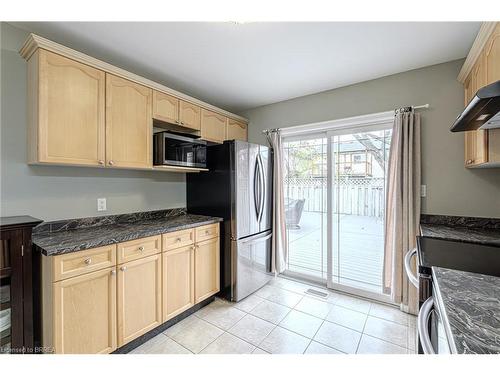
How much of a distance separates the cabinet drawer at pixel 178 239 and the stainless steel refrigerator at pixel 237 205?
1.54 ft

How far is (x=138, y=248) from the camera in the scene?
5.86ft

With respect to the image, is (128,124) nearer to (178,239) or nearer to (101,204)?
(101,204)

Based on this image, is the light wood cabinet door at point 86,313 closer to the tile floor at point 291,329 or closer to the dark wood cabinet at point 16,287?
the dark wood cabinet at point 16,287

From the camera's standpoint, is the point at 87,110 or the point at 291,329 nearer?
the point at 87,110

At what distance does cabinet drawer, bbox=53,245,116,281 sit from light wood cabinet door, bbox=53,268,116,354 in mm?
35

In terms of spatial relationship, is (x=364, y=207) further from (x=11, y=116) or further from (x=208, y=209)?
(x=11, y=116)

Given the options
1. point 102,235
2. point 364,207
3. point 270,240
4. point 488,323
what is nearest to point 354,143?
point 364,207

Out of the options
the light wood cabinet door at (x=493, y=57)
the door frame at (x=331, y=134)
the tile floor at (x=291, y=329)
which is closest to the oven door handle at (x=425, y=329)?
the tile floor at (x=291, y=329)

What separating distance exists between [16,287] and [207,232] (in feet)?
4.71

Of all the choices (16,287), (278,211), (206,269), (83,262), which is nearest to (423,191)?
(278,211)

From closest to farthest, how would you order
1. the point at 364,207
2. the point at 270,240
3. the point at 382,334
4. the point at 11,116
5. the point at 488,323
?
the point at 488,323 → the point at 11,116 → the point at 382,334 → the point at 364,207 → the point at 270,240

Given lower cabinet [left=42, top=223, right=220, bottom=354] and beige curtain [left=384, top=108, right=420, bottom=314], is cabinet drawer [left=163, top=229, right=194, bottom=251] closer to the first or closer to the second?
lower cabinet [left=42, top=223, right=220, bottom=354]
